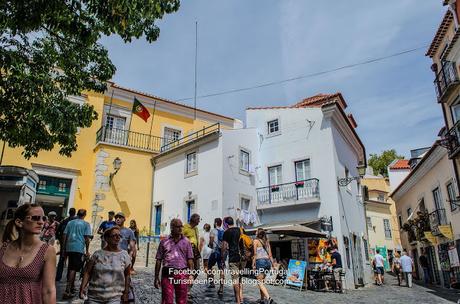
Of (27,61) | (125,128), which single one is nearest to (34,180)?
(27,61)

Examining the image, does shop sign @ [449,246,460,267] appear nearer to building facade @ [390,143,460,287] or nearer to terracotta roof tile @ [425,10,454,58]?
building facade @ [390,143,460,287]

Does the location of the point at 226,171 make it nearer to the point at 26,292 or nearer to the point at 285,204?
the point at 285,204

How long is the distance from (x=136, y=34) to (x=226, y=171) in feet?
38.2

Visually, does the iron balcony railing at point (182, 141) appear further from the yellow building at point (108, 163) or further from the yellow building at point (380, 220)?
the yellow building at point (380, 220)

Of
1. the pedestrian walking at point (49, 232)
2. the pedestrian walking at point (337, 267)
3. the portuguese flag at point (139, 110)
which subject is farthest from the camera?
the portuguese flag at point (139, 110)

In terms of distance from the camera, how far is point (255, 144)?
2094 centimetres

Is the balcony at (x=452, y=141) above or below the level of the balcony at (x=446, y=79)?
below

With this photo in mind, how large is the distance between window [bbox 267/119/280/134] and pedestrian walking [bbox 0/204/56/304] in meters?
18.5

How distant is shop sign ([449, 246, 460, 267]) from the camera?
1712 centimetres

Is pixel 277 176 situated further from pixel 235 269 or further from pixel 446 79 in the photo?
pixel 235 269

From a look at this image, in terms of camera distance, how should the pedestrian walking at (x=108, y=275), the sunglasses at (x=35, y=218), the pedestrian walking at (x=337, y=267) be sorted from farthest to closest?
the pedestrian walking at (x=337, y=267), the pedestrian walking at (x=108, y=275), the sunglasses at (x=35, y=218)

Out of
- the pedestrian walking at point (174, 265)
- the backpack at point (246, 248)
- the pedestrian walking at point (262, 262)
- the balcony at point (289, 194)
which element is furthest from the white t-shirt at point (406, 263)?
the pedestrian walking at point (174, 265)

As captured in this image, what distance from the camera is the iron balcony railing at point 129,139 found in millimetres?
21203

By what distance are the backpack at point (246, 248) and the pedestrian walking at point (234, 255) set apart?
3.8 inches
